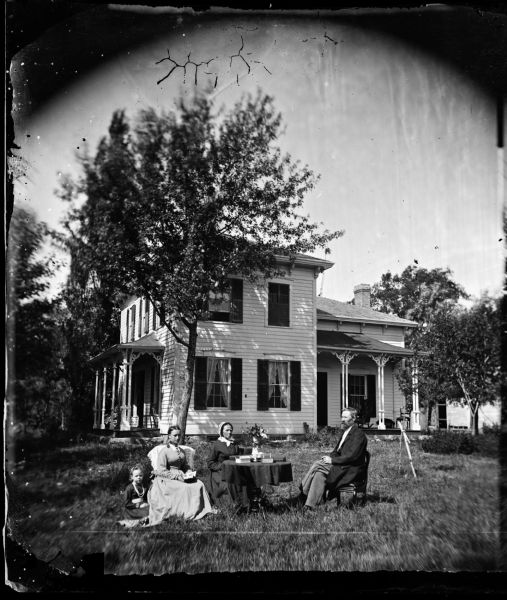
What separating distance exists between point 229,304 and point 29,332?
3562mm

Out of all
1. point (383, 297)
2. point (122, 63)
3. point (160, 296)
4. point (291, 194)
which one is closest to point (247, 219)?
point (291, 194)

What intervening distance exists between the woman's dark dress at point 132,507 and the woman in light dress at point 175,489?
0.21ft

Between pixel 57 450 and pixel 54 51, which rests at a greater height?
pixel 54 51

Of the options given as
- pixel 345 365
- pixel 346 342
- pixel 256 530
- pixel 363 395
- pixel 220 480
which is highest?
pixel 346 342

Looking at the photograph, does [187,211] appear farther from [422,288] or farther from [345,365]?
[345,365]

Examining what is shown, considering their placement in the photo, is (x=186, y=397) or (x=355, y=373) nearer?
(x=186, y=397)

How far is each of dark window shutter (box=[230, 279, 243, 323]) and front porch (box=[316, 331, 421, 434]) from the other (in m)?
1.34

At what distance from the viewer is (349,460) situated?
5586 mm

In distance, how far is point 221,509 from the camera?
17.0 ft

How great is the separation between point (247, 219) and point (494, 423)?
286 centimetres

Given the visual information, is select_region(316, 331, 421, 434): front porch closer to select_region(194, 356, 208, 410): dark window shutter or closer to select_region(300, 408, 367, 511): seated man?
select_region(300, 408, 367, 511): seated man

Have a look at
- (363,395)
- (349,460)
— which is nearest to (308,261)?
(349,460)

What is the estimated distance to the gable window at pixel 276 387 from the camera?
7.84m

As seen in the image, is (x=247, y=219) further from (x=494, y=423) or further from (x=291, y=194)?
(x=494, y=423)
